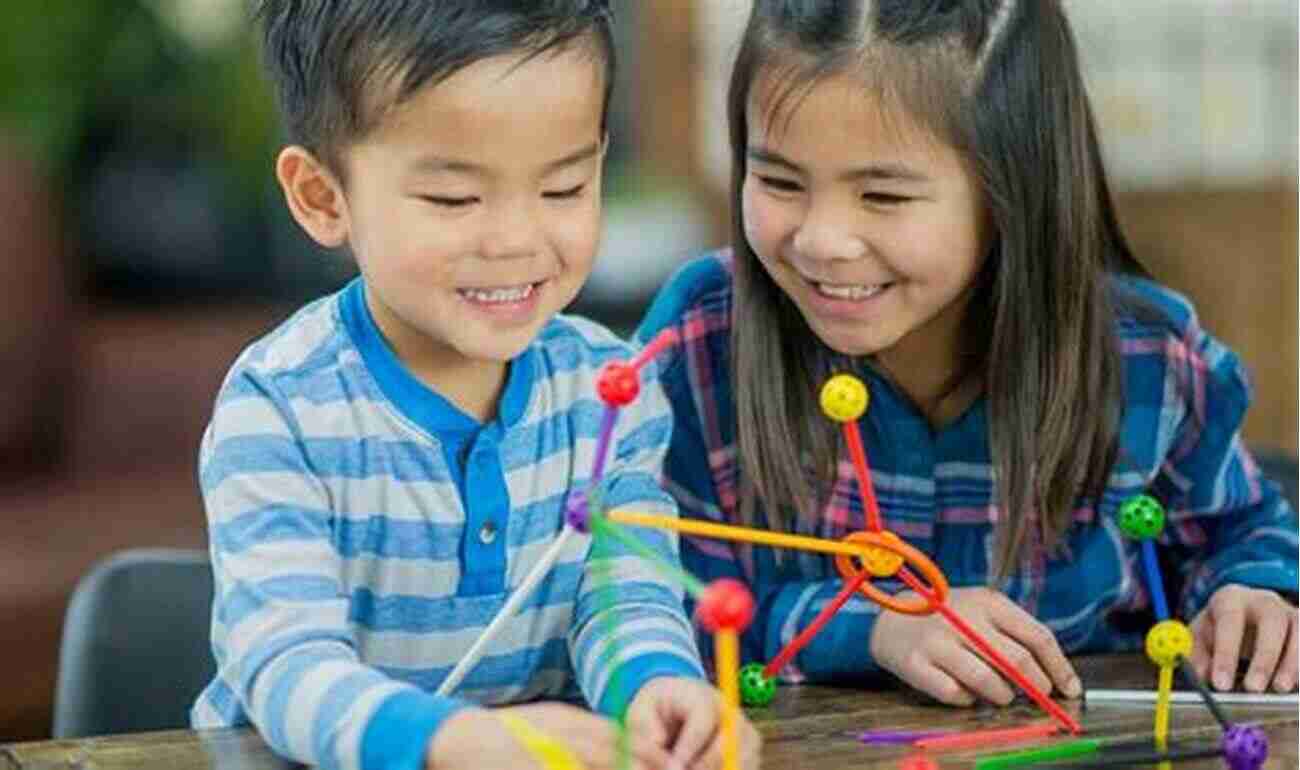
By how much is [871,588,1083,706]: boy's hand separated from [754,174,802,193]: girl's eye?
25cm

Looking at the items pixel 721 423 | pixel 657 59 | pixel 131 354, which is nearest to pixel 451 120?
pixel 721 423

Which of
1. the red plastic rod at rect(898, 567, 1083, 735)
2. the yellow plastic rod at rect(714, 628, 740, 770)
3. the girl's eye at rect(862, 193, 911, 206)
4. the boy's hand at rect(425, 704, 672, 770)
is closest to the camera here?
the yellow plastic rod at rect(714, 628, 740, 770)

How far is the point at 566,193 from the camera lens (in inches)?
49.9

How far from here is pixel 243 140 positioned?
13.8 ft

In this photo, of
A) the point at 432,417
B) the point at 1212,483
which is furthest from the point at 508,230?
the point at 1212,483

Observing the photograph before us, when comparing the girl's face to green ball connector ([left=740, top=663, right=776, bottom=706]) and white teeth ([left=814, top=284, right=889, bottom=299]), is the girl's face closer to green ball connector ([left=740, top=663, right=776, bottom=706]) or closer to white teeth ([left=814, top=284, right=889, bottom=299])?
white teeth ([left=814, top=284, right=889, bottom=299])

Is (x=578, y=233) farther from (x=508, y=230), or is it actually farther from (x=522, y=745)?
(x=522, y=745)

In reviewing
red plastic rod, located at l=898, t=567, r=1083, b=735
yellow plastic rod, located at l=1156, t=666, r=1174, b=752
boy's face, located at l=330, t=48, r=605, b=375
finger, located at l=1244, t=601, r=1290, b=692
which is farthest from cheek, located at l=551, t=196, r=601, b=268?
finger, located at l=1244, t=601, r=1290, b=692

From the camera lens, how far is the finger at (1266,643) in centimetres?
144

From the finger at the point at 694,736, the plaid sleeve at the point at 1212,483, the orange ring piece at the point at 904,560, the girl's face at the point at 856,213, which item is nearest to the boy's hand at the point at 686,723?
the finger at the point at 694,736

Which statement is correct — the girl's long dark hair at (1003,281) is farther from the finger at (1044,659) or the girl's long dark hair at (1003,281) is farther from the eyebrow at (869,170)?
the finger at (1044,659)

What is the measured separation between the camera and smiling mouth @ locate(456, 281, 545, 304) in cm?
126

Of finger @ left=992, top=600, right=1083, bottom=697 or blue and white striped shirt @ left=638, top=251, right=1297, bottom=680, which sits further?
blue and white striped shirt @ left=638, top=251, right=1297, bottom=680

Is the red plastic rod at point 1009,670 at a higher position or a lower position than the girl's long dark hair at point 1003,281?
lower
